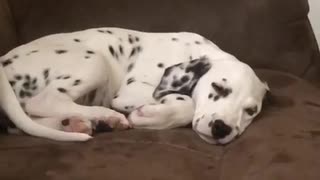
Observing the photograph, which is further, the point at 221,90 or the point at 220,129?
the point at 221,90

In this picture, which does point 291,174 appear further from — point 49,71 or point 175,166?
point 49,71

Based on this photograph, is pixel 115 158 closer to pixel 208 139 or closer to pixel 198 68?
pixel 208 139

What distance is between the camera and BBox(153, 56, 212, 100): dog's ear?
2.33 meters

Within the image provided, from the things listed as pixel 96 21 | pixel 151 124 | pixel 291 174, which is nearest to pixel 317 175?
pixel 291 174

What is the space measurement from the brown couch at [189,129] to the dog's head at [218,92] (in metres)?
0.04

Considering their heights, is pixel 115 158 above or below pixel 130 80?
above

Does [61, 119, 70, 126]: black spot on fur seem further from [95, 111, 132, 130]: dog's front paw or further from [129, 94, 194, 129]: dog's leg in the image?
[129, 94, 194, 129]: dog's leg

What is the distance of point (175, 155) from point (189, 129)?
12.4 inches

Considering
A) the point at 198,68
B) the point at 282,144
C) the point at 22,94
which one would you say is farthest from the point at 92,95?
the point at 282,144

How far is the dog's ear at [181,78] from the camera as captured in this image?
2328 mm

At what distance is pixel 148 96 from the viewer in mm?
2387

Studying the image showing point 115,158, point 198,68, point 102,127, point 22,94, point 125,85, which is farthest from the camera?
point 125,85

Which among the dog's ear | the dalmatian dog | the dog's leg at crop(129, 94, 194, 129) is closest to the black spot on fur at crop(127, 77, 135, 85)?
the dalmatian dog

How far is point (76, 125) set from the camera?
82.7 inches
